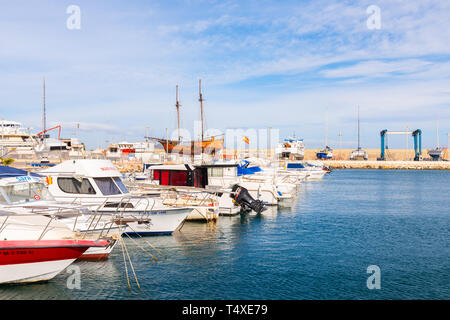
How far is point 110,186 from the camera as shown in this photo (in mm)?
20422

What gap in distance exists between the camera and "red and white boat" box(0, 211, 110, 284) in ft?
41.5

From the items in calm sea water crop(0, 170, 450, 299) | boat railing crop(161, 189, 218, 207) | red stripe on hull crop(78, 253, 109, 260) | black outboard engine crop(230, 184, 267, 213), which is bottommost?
calm sea water crop(0, 170, 450, 299)

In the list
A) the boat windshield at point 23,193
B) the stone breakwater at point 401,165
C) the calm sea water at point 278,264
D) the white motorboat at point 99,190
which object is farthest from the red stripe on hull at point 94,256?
the stone breakwater at point 401,165

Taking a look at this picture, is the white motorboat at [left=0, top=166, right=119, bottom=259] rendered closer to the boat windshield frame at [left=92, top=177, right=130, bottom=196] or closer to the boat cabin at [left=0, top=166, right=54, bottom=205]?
the boat cabin at [left=0, top=166, right=54, bottom=205]

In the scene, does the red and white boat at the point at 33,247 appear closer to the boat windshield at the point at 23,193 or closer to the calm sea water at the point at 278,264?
the calm sea water at the point at 278,264

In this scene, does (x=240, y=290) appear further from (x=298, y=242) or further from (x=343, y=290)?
(x=298, y=242)

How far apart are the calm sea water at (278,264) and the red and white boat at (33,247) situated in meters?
0.58

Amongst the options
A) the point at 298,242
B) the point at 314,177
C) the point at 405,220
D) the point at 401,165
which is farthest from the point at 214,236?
the point at 401,165

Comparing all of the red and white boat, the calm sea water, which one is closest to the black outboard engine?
the calm sea water

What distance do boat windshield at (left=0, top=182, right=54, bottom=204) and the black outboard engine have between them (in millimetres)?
16753

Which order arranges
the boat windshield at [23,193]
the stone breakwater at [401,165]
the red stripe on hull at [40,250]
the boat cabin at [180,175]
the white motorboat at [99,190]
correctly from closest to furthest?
the red stripe on hull at [40,250] → the boat windshield at [23,193] → the white motorboat at [99,190] → the boat cabin at [180,175] → the stone breakwater at [401,165]

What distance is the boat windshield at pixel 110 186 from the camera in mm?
20062

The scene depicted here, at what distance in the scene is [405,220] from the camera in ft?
96.8

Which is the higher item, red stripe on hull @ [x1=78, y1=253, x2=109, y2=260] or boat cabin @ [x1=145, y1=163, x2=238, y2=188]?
boat cabin @ [x1=145, y1=163, x2=238, y2=188]
